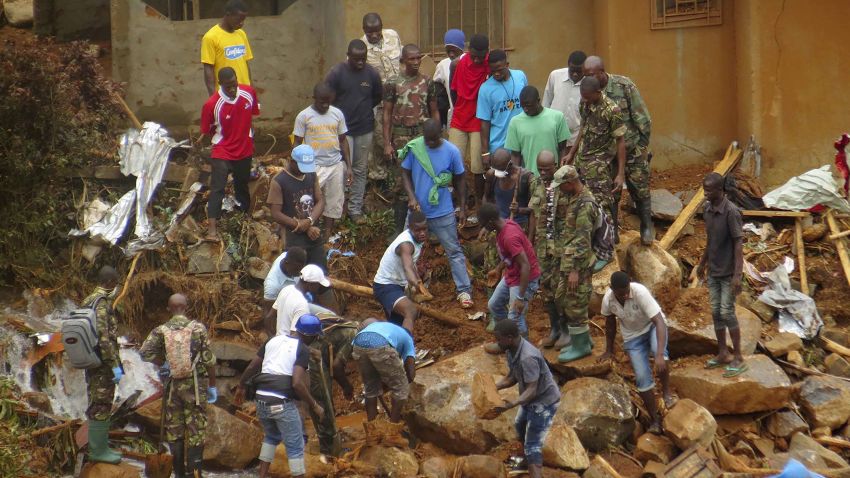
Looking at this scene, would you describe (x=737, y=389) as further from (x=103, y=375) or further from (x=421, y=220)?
(x=103, y=375)

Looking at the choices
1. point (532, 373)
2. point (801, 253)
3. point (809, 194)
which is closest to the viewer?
point (532, 373)

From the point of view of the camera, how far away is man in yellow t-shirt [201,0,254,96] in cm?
1471

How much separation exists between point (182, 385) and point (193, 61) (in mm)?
6911

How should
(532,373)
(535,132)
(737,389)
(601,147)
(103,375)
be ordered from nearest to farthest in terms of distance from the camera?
(532,373) → (103,375) → (737,389) → (601,147) → (535,132)

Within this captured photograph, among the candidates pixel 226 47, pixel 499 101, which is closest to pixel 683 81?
pixel 499 101

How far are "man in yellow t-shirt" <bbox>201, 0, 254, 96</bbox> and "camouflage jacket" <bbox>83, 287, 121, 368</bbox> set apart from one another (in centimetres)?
353

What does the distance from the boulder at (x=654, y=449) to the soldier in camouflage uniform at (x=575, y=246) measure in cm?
137

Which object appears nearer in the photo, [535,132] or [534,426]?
[534,426]

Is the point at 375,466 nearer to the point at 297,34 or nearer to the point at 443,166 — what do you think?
the point at 443,166

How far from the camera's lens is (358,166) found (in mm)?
15164

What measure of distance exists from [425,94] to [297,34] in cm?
334

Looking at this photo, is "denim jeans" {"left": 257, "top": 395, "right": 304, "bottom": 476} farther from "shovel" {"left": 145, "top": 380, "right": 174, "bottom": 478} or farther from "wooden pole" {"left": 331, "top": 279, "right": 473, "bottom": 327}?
"wooden pole" {"left": 331, "top": 279, "right": 473, "bottom": 327}

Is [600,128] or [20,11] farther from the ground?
[20,11]

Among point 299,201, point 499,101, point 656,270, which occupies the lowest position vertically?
point 656,270
